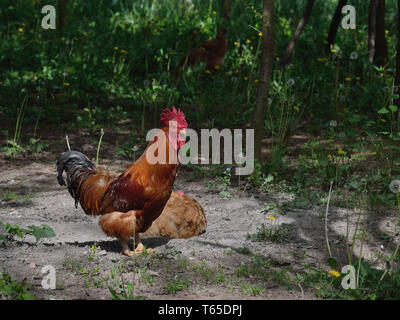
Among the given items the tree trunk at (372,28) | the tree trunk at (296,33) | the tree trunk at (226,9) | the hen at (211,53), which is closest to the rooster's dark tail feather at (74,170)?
the hen at (211,53)

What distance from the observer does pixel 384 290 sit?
343 centimetres

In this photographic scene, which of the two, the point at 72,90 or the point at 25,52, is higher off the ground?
the point at 25,52

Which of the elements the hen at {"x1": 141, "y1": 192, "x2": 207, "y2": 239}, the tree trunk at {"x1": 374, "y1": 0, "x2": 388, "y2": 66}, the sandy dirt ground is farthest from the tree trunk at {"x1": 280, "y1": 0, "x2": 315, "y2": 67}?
the hen at {"x1": 141, "y1": 192, "x2": 207, "y2": 239}

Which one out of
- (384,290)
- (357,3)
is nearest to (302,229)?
(384,290)

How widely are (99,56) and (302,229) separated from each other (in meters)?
6.24

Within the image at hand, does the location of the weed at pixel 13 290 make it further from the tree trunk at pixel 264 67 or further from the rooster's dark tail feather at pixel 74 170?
the tree trunk at pixel 264 67

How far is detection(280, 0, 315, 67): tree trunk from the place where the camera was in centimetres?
872

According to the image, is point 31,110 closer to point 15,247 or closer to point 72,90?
point 72,90

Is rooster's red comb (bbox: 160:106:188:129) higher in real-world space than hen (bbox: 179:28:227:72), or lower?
lower

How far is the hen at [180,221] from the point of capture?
4.94 m

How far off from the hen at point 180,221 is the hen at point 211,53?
4.68 m

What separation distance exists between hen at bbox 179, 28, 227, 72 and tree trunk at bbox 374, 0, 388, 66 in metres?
2.54

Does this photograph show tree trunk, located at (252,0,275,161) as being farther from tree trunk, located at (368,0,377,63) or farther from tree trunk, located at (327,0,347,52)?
tree trunk, located at (368,0,377,63)

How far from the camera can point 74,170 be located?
4805 mm
